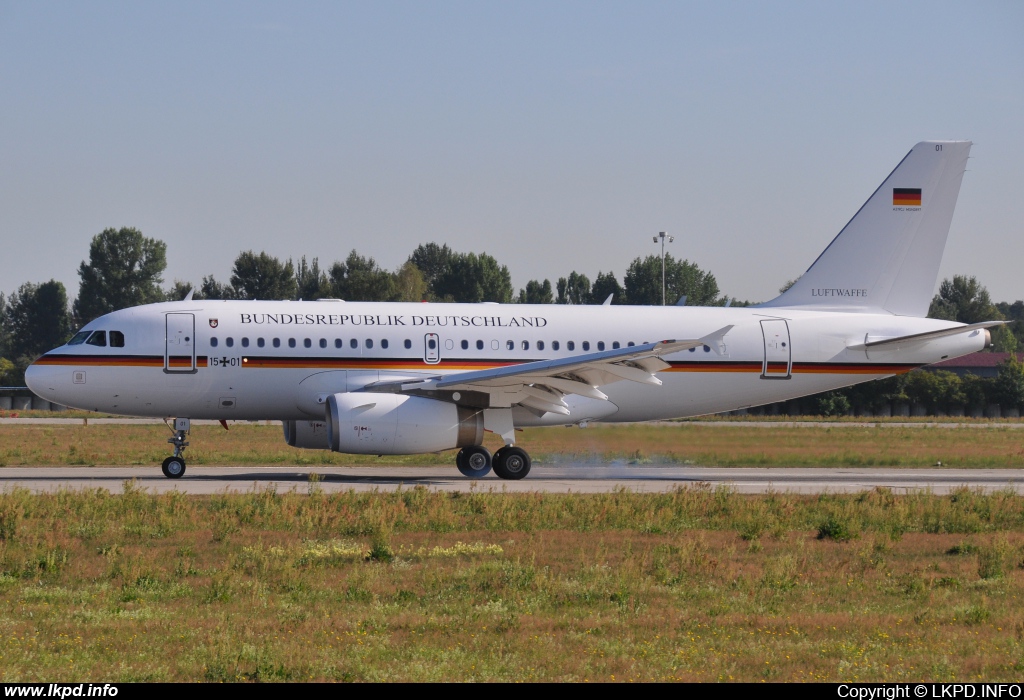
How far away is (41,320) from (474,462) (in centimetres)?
8878

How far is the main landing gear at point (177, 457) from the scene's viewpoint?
24500mm

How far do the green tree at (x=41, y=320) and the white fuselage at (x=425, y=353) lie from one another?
268ft

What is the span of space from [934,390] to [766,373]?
4421 centimetres

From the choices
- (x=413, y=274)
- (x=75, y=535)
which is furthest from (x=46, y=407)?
(x=75, y=535)

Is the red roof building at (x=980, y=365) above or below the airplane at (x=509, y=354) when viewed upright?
above

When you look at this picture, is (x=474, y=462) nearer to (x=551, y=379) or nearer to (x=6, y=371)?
(x=551, y=379)

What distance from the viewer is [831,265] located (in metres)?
29.6

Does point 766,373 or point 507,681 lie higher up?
point 766,373

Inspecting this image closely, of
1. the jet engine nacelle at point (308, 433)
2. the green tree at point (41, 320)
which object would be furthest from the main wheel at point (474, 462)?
the green tree at point (41, 320)

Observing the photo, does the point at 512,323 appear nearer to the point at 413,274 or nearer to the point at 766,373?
the point at 766,373

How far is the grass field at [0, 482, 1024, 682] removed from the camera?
30.6ft

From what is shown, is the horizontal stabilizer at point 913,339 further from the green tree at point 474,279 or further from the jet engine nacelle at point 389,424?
the green tree at point 474,279

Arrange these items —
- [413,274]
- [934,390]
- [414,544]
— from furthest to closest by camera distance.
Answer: [413,274] → [934,390] → [414,544]

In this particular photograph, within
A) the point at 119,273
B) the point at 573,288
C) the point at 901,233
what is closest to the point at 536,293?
the point at 573,288
